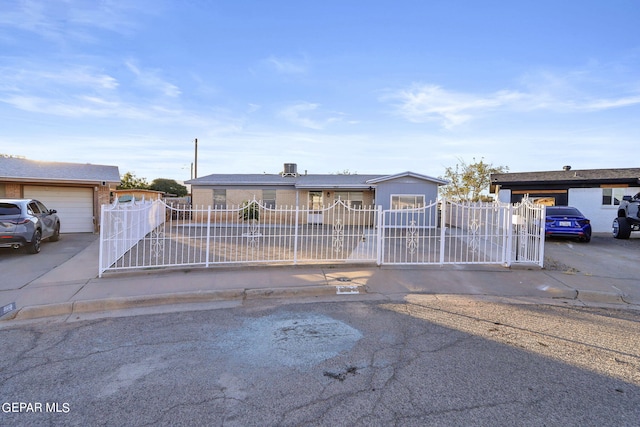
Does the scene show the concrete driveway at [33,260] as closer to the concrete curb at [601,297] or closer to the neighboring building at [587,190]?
the concrete curb at [601,297]

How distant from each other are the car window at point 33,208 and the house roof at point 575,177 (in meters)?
22.3

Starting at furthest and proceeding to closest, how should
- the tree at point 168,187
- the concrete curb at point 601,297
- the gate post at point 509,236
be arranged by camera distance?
the tree at point 168,187 < the gate post at point 509,236 < the concrete curb at point 601,297

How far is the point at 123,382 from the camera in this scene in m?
3.37

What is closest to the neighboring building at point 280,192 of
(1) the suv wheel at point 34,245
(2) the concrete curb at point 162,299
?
(1) the suv wheel at point 34,245

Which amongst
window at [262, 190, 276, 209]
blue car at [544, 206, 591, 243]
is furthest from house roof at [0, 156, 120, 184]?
blue car at [544, 206, 591, 243]

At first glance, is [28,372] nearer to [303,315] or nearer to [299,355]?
[299,355]

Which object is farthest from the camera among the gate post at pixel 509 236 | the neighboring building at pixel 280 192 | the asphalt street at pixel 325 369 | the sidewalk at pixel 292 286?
the neighboring building at pixel 280 192

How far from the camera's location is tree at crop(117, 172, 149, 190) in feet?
144

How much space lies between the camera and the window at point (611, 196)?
19203 millimetres

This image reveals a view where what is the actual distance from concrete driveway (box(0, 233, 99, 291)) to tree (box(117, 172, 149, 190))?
33683 mm

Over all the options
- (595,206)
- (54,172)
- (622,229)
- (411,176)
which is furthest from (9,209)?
(595,206)

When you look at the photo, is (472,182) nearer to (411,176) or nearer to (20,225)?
(411,176)

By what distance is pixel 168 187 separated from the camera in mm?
49250

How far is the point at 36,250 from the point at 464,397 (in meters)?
12.1
